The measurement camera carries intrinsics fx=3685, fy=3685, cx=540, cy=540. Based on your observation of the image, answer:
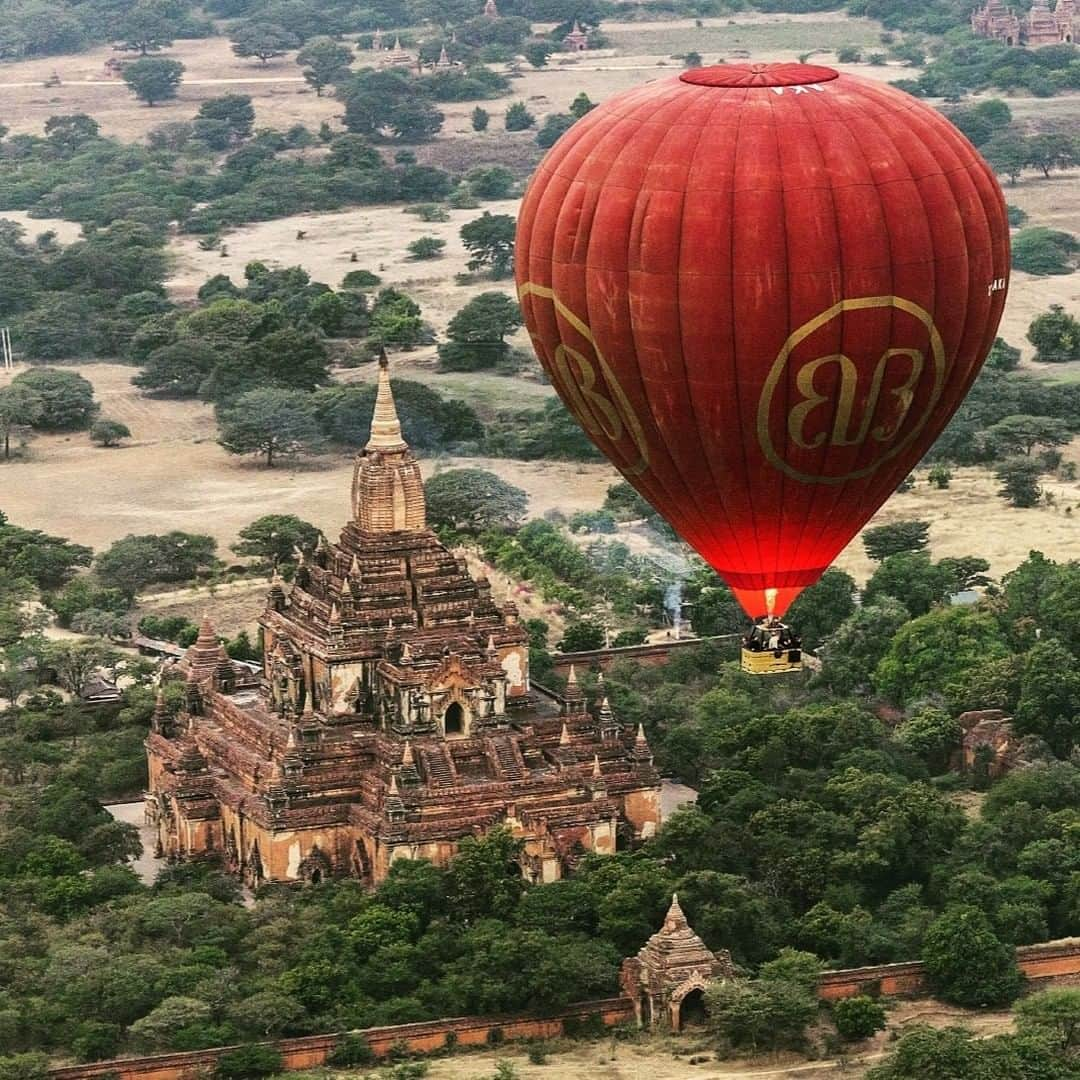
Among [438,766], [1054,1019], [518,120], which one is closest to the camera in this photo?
[1054,1019]

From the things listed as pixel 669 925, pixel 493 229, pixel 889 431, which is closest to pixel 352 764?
pixel 669 925

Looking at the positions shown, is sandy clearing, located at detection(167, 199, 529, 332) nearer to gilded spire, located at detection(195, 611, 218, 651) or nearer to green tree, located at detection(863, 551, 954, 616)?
green tree, located at detection(863, 551, 954, 616)

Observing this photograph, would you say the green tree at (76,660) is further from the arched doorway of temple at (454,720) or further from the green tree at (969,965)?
the green tree at (969,965)

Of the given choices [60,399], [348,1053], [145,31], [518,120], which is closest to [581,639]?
[348,1053]

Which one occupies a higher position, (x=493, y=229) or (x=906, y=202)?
(x=906, y=202)

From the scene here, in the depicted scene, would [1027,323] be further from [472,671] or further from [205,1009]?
[205,1009]

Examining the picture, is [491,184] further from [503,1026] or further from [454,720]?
[503,1026]

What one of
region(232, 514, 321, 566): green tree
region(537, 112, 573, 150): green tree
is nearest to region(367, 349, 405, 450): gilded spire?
region(232, 514, 321, 566): green tree

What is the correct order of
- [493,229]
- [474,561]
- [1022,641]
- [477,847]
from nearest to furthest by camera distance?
[477,847] < [1022,641] < [474,561] < [493,229]
